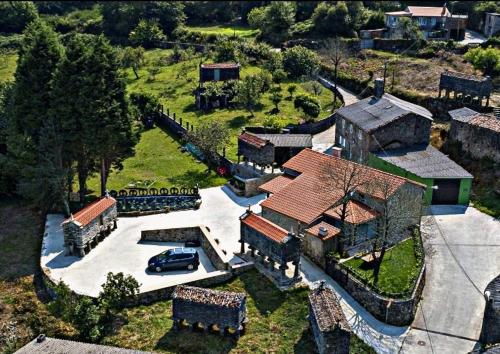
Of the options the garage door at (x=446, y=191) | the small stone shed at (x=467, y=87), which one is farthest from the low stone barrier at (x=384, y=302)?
the small stone shed at (x=467, y=87)

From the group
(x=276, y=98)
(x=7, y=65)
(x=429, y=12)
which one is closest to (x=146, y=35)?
(x=7, y=65)

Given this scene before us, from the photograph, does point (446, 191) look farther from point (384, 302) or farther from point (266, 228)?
point (266, 228)

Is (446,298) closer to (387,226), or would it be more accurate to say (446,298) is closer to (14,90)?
(387,226)

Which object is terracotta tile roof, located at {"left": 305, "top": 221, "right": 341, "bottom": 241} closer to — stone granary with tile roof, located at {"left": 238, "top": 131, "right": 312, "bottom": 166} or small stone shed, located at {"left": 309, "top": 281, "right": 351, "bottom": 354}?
small stone shed, located at {"left": 309, "top": 281, "right": 351, "bottom": 354}

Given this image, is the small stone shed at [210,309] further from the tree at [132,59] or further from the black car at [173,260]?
the tree at [132,59]

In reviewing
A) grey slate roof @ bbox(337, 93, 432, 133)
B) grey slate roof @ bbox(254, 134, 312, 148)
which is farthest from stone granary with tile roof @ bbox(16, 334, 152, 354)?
grey slate roof @ bbox(337, 93, 432, 133)

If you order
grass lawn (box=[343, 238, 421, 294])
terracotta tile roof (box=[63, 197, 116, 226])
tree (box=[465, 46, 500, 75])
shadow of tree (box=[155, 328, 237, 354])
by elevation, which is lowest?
shadow of tree (box=[155, 328, 237, 354])

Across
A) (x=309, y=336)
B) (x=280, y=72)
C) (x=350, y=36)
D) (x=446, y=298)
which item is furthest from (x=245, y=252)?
(x=350, y=36)
